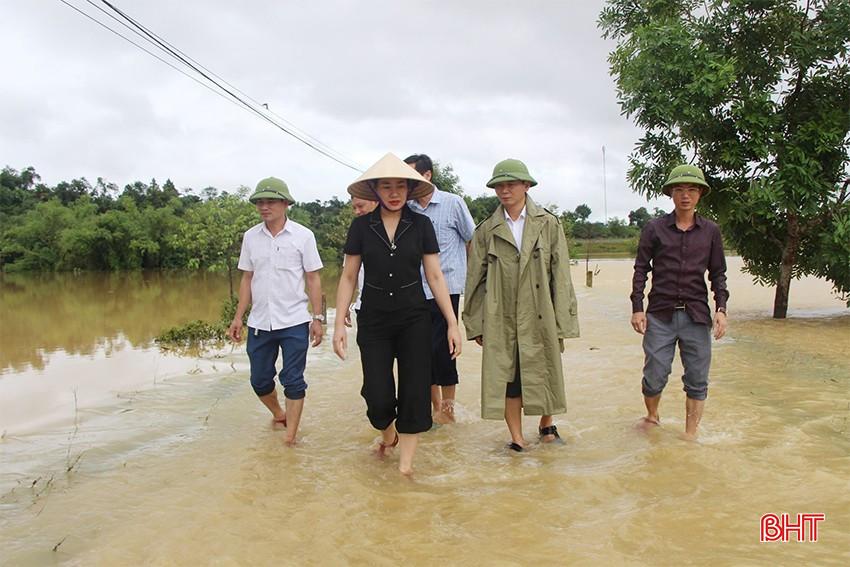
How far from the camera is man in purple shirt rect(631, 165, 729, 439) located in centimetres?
438

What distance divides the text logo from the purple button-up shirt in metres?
1.55

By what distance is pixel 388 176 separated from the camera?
3.78 m

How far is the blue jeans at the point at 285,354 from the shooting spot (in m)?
4.55

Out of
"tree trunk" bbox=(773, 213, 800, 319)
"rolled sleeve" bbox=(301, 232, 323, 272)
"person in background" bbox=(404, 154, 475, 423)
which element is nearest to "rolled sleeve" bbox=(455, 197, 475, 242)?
"person in background" bbox=(404, 154, 475, 423)

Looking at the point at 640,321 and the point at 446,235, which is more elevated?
the point at 446,235

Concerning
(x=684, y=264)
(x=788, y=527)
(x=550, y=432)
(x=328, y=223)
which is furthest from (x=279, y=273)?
(x=328, y=223)

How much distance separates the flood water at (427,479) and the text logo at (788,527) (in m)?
0.05

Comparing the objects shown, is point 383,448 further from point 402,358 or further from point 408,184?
point 408,184

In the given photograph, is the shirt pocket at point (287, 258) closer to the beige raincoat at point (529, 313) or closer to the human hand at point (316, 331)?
the human hand at point (316, 331)

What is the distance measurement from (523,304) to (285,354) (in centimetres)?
177

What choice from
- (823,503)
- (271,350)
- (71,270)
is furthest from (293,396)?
(71,270)

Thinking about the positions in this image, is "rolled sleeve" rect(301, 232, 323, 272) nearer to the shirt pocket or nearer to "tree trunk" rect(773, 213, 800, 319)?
the shirt pocket

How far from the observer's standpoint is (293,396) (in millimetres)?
4578

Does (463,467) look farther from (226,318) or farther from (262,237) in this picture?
(226,318)
